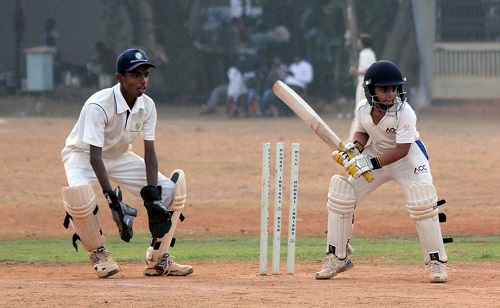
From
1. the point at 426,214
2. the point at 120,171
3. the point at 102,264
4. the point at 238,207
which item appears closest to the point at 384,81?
the point at 426,214

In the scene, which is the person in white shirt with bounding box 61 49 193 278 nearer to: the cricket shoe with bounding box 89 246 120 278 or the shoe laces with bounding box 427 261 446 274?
the cricket shoe with bounding box 89 246 120 278

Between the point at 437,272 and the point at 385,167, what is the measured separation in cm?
88

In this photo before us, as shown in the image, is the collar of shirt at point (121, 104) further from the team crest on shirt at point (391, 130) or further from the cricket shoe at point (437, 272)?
the cricket shoe at point (437, 272)

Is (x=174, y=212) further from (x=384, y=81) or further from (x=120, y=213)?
(x=384, y=81)

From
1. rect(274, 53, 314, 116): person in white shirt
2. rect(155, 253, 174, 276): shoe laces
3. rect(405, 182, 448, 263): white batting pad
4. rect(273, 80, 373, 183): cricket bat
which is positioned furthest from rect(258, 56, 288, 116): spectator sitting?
rect(405, 182, 448, 263): white batting pad

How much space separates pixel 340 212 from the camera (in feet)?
26.9

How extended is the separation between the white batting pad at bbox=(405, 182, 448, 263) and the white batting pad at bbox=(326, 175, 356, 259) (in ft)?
1.42

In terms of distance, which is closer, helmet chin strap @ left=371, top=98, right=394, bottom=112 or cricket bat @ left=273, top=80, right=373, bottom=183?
helmet chin strap @ left=371, top=98, right=394, bottom=112

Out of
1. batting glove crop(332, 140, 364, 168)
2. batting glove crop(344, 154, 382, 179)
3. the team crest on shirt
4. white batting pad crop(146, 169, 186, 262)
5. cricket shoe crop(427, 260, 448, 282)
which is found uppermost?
the team crest on shirt

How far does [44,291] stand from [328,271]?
2194 millimetres

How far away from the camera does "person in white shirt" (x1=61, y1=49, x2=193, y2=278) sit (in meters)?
8.18

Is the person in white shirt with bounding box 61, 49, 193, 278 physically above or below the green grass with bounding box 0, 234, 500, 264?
above

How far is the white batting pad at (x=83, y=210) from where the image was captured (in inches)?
321

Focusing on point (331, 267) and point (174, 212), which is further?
point (174, 212)
